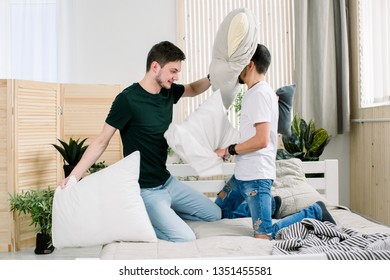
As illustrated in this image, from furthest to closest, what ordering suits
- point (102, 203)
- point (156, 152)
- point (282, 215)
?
point (282, 215)
point (156, 152)
point (102, 203)

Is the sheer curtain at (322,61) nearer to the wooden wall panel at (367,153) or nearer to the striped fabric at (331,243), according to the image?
the wooden wall panel at (367,153)

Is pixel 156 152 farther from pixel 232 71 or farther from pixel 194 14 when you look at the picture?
pixel 194 14

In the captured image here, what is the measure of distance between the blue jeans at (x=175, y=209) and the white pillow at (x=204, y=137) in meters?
0.24

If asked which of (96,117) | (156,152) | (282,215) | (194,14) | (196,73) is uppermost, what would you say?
(194,14)

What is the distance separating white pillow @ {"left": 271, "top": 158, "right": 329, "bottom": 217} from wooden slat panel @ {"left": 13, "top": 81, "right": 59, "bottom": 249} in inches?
78.3

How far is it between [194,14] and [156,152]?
3.10 m

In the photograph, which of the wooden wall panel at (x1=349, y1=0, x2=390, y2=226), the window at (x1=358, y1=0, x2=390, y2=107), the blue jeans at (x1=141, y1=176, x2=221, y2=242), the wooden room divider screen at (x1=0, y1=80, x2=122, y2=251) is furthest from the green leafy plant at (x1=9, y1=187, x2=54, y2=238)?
the window at (x1=358, y1=0, x2=390, y2=107)

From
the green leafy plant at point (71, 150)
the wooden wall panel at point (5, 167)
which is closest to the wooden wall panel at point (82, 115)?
the green leafy plant at point (71, 150)

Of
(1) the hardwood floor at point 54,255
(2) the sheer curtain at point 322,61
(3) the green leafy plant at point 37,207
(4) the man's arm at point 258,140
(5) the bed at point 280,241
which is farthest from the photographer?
(2) the sheer curtain at point 322,61

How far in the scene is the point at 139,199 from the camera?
2211 mm

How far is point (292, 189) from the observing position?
9.28ft

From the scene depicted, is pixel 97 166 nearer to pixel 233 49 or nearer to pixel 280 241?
pixel 233 49

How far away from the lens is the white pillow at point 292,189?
9.04ft

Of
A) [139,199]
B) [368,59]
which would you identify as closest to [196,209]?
[139,199]
